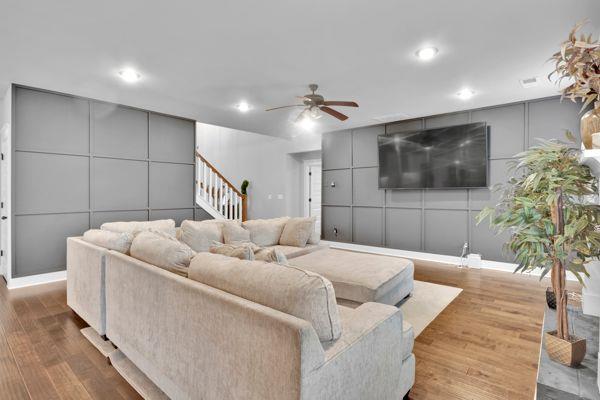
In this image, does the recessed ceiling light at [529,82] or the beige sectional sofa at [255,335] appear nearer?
the beige sectional sofa at [255,335]

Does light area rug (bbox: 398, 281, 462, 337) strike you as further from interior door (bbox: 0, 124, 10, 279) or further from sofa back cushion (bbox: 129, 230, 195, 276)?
interior door (bbox: 0, 124, 10, 279)

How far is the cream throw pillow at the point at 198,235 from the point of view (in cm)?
365

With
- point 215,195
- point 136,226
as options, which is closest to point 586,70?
point 136,226

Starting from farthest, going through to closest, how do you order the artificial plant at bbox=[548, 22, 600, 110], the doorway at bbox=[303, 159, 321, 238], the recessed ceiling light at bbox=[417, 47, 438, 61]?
the doorway at bbox=[303, 159, 321, 238] < the recessed ceiling light at bbox=[417, 47, 438, 61] < the artificial plant at bbox=[548, 22, 600, 110]

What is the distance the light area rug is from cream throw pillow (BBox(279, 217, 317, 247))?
5.09ft

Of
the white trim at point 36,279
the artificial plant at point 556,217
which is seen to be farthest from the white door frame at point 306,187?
the artificial plant at point 556,217

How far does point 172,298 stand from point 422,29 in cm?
285

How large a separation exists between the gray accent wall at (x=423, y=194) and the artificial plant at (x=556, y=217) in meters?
3.04

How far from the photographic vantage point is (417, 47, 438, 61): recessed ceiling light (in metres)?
3.04

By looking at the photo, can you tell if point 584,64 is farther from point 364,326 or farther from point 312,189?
point 312,189

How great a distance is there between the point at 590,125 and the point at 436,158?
3758mm

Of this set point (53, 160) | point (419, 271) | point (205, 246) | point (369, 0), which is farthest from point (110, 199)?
point (419, 271)

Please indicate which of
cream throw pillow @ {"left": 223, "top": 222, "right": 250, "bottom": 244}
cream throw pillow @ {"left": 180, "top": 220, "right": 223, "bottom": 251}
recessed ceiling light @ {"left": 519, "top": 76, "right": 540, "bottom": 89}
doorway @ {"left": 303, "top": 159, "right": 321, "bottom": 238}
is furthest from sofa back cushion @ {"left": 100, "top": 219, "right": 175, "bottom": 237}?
recessed ceiling light @ {"left": 519, "top": 76, "right": 540, "bottom": 89}

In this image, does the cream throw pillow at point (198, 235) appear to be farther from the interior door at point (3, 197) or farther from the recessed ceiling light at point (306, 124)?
the recessed ceiling light at point (306, 124)
